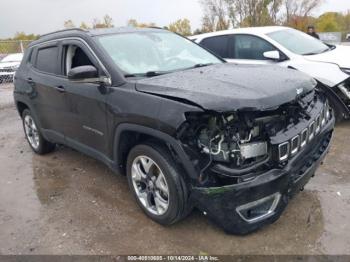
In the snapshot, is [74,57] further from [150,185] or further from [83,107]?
[150,185]

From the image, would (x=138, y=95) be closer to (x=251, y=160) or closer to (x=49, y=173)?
(x=251, y=160)

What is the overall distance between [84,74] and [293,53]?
4131 millimetres

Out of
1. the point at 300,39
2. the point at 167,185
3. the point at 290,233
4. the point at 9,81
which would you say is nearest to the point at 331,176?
the point at 290,233

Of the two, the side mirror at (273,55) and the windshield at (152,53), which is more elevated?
the windshield at (152,53)

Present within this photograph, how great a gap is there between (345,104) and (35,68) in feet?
Answer: 14.9

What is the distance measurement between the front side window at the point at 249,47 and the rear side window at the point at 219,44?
0.15 meters

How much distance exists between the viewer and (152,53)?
4.12 meters

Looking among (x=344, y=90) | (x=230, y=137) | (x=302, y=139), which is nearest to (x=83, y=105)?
(x=230, y=137)

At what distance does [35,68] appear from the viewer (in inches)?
205

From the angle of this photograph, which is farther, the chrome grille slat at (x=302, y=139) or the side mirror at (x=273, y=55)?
the side mirror at (x=273, y=55)

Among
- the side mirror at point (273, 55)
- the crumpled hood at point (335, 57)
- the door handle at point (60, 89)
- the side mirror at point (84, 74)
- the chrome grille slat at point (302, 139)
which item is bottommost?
the chrome grille slat at point (302, 139)

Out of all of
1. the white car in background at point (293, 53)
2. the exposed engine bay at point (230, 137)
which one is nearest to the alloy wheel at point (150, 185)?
the exposed engine bay at point (230, 137)

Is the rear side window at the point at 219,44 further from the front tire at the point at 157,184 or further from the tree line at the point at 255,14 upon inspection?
the tree line at the point at 255,14

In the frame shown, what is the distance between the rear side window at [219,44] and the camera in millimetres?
7336
